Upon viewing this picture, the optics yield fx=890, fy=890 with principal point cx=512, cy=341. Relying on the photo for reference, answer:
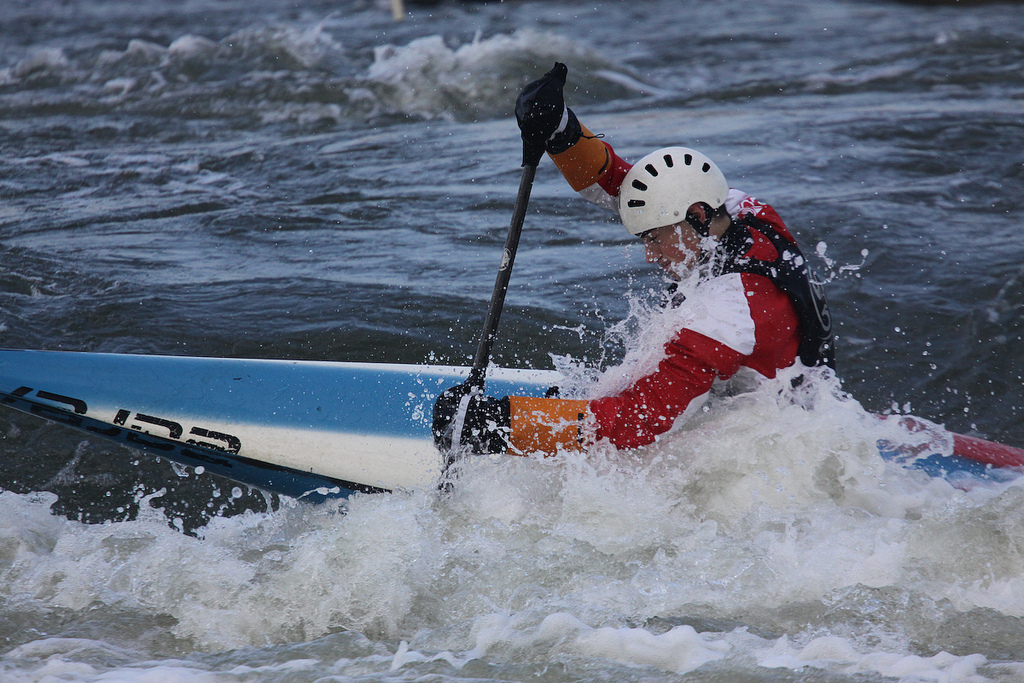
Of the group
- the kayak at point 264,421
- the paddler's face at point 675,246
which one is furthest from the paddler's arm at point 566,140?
the kayak at point 264,421

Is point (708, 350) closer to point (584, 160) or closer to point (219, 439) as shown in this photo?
point (584, 160)

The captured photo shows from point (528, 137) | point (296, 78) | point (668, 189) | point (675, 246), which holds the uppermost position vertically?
point (296, 78)

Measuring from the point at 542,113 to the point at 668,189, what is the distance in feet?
1.77

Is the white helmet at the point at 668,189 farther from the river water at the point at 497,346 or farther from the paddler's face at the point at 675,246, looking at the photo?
the river water at the point at 497,346

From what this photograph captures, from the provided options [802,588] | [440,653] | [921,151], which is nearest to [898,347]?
[802,588]

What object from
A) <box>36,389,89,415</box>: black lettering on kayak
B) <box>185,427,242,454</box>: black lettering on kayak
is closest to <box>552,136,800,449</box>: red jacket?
<box>185,427,242,454</box>: black lettering on kayak

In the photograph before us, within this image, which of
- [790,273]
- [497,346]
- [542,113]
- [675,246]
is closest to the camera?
[790,273]

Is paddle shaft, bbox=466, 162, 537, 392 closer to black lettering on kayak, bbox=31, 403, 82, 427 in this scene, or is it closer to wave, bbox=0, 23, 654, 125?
black lettering on kayak, bbox=31, 403, 82, 427

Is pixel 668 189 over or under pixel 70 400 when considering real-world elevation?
over

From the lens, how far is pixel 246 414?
3.51 m

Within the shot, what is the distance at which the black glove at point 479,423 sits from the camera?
280cm

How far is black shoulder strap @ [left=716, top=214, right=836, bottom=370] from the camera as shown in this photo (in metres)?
2.75

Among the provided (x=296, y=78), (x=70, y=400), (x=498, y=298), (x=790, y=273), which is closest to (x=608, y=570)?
(x=498, y=298)

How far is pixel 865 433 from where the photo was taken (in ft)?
10.2
